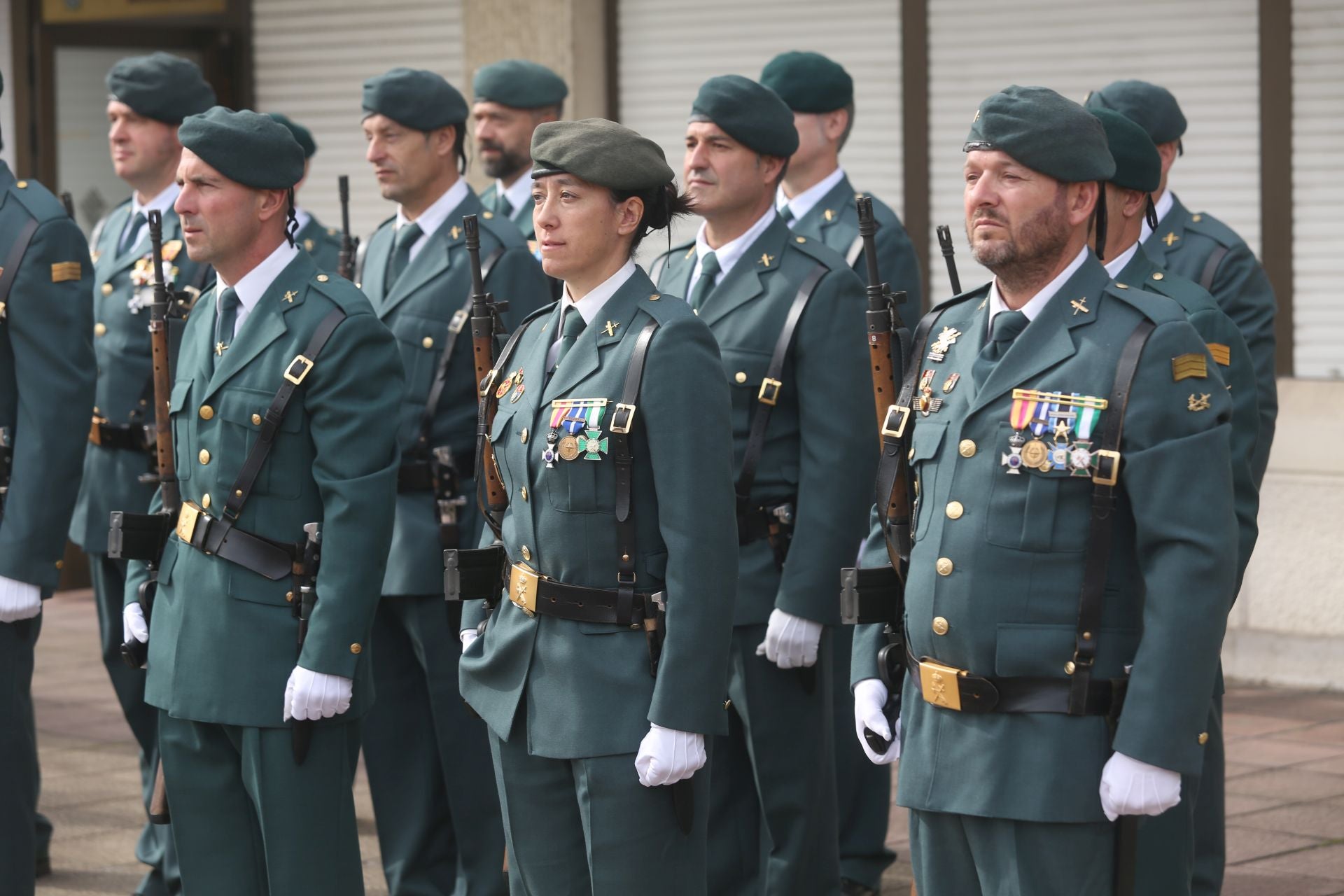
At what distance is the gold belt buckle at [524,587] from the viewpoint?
407 cm

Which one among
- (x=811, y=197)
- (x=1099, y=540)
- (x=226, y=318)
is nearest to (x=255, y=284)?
(x=226, y=318)

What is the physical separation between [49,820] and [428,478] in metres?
1.98

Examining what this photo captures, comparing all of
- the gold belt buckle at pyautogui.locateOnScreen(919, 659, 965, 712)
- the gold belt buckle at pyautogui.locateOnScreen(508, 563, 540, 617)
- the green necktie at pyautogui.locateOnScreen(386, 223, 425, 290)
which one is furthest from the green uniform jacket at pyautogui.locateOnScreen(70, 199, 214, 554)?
the gold belt buckle at pyautogui.locateOnScreen(919, 659, 965, 712)

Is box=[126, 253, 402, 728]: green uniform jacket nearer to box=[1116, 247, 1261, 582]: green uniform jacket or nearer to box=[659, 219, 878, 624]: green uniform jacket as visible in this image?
box=[659, 219, 878, 624]: green uniform jacket

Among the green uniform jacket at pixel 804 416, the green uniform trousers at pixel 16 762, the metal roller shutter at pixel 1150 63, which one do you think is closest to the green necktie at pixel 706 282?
the green uniform jacket at pixel 804 416

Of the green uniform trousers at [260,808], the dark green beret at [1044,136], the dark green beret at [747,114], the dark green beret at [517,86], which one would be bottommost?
the green uniform trousers at [260,808]

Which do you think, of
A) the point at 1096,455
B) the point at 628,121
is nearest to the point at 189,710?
the point at 1096,455

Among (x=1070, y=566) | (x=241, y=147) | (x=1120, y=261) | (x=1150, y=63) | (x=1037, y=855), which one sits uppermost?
(x=1150, y=63)

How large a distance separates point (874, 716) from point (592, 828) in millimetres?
576

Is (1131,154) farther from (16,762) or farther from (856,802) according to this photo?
(16,762)

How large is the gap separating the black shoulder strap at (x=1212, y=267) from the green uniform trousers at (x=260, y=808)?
2.70 metres

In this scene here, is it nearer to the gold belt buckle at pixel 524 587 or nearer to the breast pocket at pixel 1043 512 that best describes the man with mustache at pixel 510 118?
the gold belt buckle at pixel 524 587

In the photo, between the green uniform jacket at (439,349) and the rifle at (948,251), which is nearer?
the rifle at (948,251)

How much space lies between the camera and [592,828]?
13.1 ft
